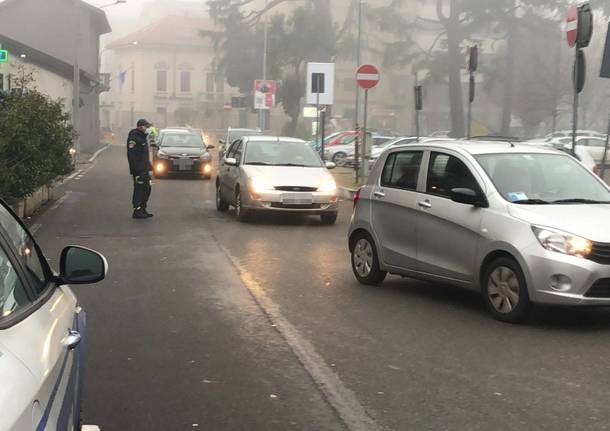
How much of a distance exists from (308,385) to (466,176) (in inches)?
128

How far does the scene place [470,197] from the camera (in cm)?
716

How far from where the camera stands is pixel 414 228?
7863 millimetres

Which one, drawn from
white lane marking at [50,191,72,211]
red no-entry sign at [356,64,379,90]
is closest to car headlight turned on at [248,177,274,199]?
white lane marking at [50,191,72,211]

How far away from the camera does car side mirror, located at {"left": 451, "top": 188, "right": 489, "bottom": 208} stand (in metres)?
7.12

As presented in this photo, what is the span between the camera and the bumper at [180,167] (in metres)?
25.4

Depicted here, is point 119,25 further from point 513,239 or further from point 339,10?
point 513,239

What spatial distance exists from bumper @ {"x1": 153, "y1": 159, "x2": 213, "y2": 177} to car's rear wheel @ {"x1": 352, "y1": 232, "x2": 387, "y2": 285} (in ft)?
56.5

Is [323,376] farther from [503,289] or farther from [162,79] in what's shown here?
[162,79]

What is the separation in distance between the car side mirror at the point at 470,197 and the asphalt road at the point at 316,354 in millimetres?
1013

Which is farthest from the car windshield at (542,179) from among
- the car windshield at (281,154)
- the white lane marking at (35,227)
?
the white lane marking at (35,227)

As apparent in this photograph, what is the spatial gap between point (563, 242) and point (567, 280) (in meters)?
0.31

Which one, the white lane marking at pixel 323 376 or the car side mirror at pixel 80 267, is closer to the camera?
the car side mirror at pixel 80 267

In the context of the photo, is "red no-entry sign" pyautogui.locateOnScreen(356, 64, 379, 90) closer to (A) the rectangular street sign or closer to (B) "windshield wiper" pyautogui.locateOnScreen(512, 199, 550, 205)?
(A) the rectangular street sign

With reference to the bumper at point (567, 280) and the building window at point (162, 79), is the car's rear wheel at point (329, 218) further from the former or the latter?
the building window at point (162, 79)
